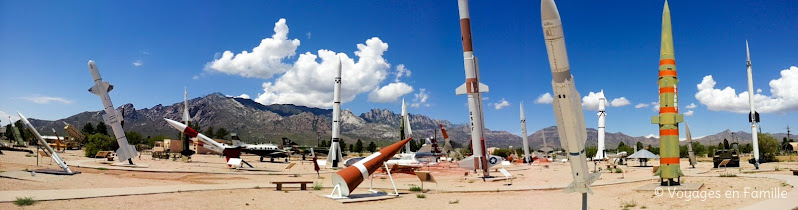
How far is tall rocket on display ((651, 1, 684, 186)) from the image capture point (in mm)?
15414

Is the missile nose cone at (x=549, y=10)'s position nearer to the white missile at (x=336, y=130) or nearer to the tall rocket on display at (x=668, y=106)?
the tall rocket on display at (x=668, y=106)

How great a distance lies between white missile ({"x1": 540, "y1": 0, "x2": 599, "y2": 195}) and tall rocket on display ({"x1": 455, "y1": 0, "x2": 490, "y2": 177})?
1236cm

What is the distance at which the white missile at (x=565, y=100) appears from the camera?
9234 mm

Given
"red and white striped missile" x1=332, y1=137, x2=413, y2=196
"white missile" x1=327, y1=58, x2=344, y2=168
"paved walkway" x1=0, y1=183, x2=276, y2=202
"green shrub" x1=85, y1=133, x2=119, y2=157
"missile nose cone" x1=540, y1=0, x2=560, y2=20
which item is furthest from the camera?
"green shrub" x1=85, y1=133, x2=119, y2=157

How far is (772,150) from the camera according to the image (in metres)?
46.6

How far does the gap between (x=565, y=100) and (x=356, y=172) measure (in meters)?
7.60

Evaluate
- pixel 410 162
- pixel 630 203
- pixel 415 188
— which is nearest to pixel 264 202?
pixel 415 188

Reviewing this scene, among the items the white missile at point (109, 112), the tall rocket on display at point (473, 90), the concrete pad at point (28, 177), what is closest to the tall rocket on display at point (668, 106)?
the tall rocket on display at point (473, 90)

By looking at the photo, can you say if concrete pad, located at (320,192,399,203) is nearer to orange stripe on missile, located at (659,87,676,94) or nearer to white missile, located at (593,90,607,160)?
orange stripe on missile, located at (659,87,676,94)

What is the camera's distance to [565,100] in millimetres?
9602

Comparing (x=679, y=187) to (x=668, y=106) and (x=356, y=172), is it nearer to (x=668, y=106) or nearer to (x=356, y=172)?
(x=668, y=106)

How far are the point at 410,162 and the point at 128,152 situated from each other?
1908 centimetres

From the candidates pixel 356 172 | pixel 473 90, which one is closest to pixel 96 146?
pixel 473 90

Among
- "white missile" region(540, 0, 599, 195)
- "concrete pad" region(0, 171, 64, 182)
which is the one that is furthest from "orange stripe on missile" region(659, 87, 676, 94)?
"concrete pad" region(0, 171, 64, 182)
